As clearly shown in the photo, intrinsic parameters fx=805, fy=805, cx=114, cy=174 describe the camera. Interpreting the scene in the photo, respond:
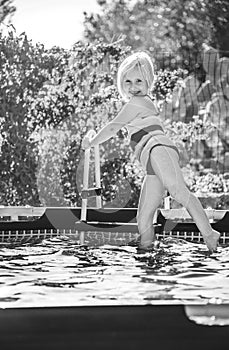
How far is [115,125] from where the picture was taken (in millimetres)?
4332

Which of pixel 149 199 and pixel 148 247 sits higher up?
pixel 149 199

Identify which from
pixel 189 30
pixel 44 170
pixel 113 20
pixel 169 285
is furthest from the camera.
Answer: pixel 113 20

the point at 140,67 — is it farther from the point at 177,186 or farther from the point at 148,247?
the point at 148,247

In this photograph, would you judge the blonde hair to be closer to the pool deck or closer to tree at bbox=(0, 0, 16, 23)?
the pool deck

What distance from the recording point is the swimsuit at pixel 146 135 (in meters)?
4.38

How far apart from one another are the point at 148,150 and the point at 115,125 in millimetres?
226

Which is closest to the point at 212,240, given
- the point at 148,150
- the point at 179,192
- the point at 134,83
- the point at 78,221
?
the point at 179,192

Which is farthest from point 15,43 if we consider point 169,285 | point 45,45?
point 169,285

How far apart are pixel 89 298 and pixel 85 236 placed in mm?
2155

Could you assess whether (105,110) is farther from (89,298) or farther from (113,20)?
(113,20)

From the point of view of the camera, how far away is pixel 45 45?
7.88 meters

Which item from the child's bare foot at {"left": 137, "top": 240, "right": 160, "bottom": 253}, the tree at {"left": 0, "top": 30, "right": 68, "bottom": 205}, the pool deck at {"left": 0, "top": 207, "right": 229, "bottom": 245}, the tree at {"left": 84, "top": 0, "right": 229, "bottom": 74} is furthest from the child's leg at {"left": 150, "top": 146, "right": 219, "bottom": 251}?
the tree at {"left": 84, "top": 0, "right": 229, "bottom": 74}

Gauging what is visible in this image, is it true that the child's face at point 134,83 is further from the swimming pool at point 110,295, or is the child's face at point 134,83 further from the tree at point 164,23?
the tree at point 164,23

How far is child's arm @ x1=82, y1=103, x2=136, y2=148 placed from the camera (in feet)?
14.2
